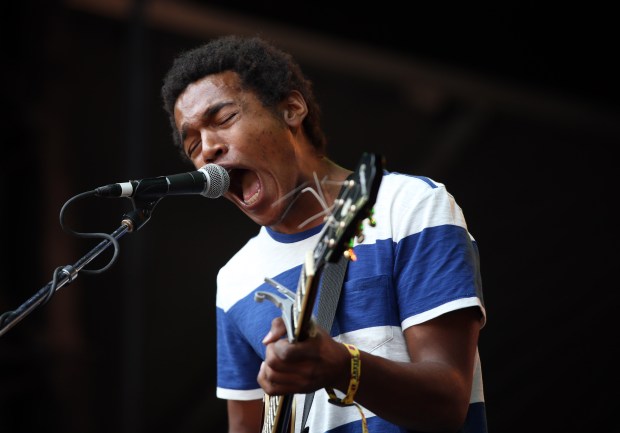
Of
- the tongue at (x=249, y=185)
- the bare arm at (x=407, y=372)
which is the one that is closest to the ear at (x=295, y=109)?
the tongue at (x=249, y=185)

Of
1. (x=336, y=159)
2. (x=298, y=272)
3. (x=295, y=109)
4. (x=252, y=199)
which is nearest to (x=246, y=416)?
(x=298, y=272)

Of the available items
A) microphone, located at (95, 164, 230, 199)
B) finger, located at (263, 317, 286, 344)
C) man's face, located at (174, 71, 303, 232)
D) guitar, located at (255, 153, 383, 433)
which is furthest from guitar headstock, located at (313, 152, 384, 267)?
man's face, located at (174, 71, 303, 232)

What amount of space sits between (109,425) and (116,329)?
0.66 meters

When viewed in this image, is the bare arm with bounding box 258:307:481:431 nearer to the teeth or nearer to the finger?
the finger

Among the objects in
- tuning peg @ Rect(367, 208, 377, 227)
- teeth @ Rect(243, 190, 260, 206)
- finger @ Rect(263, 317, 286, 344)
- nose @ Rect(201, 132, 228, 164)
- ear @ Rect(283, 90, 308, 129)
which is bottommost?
finger @ Rect(263, 317, 286, 344)

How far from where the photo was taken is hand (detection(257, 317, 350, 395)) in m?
1.81

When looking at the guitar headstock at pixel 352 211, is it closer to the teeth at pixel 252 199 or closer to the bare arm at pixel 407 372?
the bare arm at pixel 407 372

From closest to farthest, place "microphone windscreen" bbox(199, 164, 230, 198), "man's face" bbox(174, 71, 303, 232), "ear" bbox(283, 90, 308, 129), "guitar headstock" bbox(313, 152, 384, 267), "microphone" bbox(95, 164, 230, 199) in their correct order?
"guitar headstock" bbox(313, 152, 384, 267) < "microphone" bbox(95, 164, 230, 199) < "microphone windscreen" bbox(199, 164, 230, 198) < "man's face" bbox(174, 71, 303, 232) < "ear" bbox(283, 90, 308, 129)

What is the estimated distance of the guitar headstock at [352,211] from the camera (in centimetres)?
178

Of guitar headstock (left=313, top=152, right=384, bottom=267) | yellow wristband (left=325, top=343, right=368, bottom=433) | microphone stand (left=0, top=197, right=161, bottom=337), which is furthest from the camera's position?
microphone stand (left=0, top=197, right=161, bottom=337)

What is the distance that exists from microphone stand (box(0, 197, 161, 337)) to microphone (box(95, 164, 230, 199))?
5 centimetres

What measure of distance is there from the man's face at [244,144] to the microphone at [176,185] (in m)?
0.15

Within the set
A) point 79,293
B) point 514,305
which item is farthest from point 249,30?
point 514,305

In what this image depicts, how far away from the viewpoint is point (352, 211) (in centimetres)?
179
